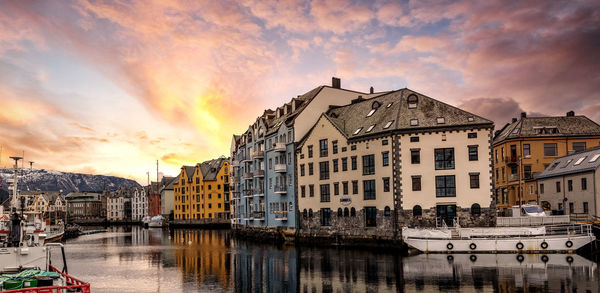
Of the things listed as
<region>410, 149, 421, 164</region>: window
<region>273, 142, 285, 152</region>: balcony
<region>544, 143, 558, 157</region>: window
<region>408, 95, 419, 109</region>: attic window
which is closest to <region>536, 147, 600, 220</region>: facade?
<region>544, 143, 558, 157</region>: window

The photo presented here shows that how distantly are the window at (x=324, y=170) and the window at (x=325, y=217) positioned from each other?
426 cm

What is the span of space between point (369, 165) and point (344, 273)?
78.3ft

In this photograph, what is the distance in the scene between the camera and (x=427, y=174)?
54219 millimetres

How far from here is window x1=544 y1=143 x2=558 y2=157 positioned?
78.9 metres

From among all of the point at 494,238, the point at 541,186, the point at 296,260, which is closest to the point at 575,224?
the point at 494,238

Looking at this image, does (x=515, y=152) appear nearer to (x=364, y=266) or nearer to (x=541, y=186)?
(x=541, y=186)

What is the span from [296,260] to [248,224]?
41.7 m

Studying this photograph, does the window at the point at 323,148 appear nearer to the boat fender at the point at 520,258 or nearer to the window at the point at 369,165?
the window at the point at 369,165

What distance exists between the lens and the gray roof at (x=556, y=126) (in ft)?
258

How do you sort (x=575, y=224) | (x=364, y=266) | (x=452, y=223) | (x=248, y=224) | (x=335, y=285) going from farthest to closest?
(x=248, y=224), (x=452, y=223), (x=575, y=224), (x=364, y=266), (x=335, y=285)

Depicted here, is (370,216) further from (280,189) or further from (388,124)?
(280,189)

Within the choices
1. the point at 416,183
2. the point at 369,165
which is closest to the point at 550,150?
the point at 416,183

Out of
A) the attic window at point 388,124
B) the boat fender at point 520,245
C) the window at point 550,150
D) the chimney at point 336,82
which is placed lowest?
the boat fender at point 520,245

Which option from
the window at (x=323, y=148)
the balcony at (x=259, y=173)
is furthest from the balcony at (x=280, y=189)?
the window at (x=323, y=148)
